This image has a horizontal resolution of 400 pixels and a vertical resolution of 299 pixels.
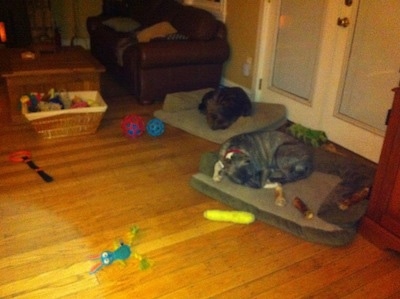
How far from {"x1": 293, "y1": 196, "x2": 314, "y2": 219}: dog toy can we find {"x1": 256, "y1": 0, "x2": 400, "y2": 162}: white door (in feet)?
3.23

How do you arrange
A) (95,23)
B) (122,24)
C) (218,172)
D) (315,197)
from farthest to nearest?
(95,23)
(122,24)
(218,172)
(315,197)

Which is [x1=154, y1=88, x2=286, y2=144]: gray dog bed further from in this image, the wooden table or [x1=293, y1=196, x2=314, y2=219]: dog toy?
Answer: [x1=293, y1=196, x2=314, y2=219]: dog toy

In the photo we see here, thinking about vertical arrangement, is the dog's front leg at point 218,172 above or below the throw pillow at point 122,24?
below

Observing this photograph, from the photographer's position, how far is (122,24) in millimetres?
4629

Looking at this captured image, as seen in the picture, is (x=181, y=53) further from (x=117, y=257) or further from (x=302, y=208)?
(x=117, y=257)

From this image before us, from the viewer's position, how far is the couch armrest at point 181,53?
348 cm

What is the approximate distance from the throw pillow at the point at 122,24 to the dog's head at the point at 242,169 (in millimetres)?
2882

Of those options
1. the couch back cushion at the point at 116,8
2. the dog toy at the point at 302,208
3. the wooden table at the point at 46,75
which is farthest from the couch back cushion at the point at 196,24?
the dog toy at the point at 302,208

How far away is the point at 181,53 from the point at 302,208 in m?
2.06

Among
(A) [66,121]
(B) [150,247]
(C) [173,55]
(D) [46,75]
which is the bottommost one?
(B) [150,247]

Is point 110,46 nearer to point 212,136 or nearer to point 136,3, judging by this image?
point 136,3

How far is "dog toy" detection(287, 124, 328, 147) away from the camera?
304cm

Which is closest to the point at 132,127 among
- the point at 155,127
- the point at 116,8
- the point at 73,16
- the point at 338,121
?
the point at 155,127

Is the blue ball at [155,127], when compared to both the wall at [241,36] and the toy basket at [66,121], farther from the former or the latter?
the wall at [241,36]
